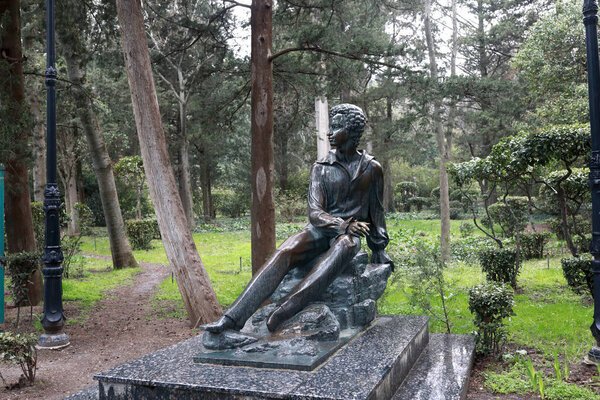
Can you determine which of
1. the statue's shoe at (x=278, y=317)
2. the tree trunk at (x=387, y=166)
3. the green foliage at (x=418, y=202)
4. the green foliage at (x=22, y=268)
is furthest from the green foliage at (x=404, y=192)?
the statue's shoe at (x=278, y=317)

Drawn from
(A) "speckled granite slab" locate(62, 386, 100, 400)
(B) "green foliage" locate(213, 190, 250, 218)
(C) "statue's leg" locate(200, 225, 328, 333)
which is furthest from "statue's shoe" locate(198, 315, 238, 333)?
(B) "green foliage" locate(213, 190, 250, 218)

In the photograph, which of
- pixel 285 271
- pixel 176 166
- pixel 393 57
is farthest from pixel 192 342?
pixel 176 166

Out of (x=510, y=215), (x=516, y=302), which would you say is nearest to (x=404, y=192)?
(x=510, y=215)

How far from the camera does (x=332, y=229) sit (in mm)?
4512

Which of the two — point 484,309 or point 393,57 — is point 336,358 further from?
point 393,57

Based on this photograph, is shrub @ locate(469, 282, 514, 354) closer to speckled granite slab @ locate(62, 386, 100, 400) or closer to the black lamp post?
speckled granite slab @ locate(62, 386, 100, 400)

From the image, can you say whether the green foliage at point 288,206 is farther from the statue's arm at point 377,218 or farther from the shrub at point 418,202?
the statue's arm at point 377,218

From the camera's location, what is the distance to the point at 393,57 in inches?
379

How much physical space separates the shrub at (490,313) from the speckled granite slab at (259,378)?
1.90 metres

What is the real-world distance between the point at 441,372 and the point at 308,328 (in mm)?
1244

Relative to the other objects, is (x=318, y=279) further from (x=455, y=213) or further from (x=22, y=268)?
(x=455, y=213)

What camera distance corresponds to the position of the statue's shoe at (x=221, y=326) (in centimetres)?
380

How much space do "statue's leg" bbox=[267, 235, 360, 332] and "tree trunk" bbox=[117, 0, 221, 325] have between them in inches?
154

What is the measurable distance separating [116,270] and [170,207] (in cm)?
659
